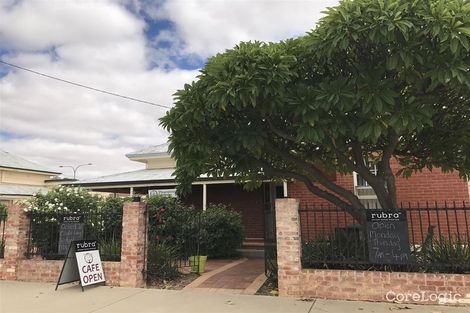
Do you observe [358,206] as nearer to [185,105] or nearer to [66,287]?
[185,105]

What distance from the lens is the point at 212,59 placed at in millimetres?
7191

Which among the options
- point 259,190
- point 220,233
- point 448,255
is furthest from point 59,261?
point 259,190

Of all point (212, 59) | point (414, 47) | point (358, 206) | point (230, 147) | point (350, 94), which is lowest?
point (358, 206)

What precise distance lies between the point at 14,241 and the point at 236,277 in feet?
17.4

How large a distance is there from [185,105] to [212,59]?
0.97 m

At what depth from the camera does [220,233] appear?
12766mm

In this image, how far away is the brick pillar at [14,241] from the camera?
9305 mm

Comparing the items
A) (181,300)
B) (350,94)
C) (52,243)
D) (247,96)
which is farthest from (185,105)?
(52,243)

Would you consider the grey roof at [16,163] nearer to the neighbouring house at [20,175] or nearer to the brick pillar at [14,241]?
the neighbouring house at [20,175]

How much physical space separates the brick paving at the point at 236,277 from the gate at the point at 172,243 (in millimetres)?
736

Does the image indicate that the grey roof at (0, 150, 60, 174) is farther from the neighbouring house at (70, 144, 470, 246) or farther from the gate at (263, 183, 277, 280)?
the gate at (263, 183, 277, 280)

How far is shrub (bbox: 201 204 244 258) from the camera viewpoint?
12.7m

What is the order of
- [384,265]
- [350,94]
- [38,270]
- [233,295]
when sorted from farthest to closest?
[38,270] < [233,295] < [384,265] < [350,94]

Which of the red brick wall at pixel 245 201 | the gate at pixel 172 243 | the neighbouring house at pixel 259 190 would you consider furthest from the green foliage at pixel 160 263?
the red brick wall at pixel 245 201
